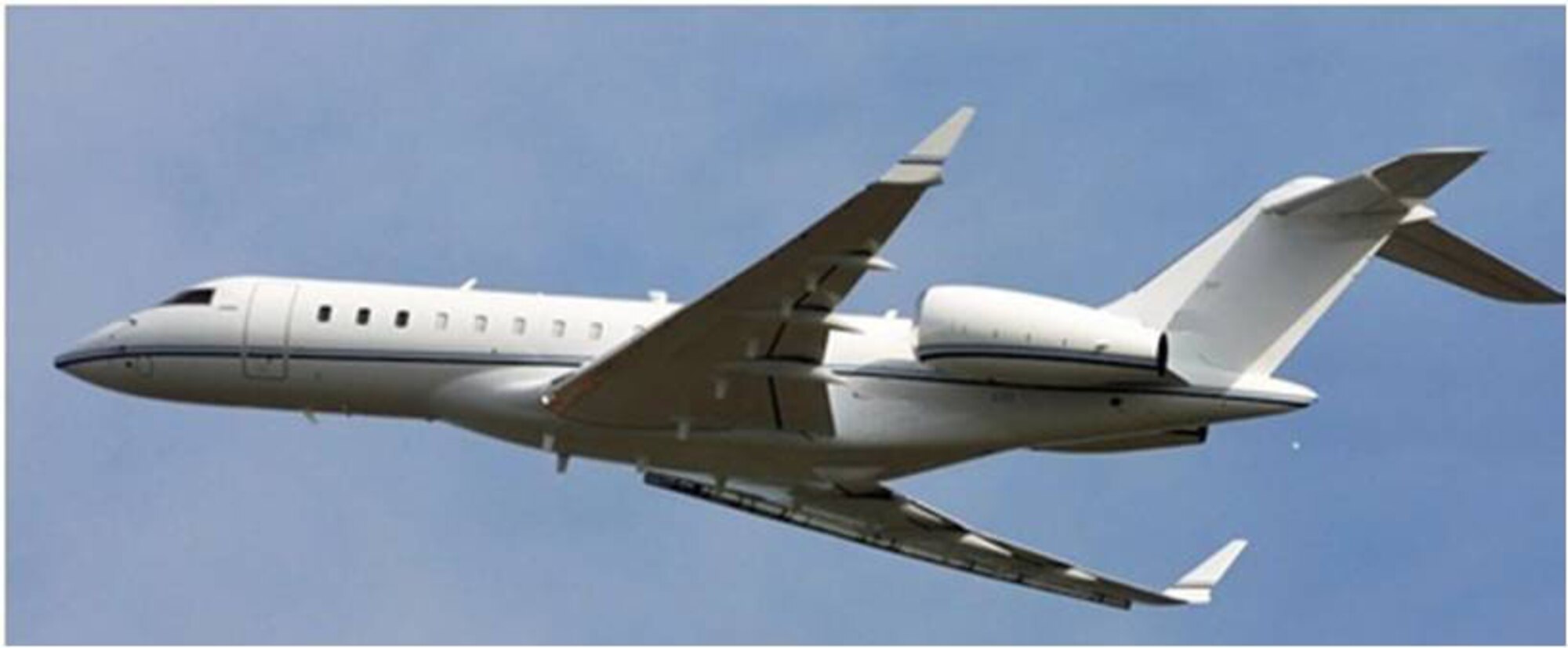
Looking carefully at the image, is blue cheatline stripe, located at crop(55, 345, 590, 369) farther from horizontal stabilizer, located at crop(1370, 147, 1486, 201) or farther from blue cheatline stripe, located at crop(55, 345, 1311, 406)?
horizontal stabilizer, located at crop(1370, 147, 1486, 201)

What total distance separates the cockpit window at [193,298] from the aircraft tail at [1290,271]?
1112 centimetres

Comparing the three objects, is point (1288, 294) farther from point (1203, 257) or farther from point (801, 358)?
point (801, 358)

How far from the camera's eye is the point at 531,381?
138ft

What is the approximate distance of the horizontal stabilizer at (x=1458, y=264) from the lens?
40688 millimetres

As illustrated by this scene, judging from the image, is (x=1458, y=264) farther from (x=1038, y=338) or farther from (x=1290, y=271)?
(x=1038, y=338)

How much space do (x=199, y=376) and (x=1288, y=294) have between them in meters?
12.8

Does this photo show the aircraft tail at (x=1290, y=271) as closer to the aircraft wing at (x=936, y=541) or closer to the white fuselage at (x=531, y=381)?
the white fuselage at (x=531, y=381)

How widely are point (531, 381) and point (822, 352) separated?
3947 mm

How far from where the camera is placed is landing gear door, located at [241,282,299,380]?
43094 mm

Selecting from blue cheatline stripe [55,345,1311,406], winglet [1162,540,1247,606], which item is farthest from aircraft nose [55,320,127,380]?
winglet [1162,540,1247,606]

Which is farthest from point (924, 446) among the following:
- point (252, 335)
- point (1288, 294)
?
point (252, 335)

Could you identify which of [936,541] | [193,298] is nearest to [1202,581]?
[936,541]

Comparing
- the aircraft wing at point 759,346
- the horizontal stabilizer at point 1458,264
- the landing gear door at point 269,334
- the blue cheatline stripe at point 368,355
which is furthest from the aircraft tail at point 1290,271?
the landing gear door at point 269,334

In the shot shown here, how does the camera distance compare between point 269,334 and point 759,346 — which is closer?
point 759,346
